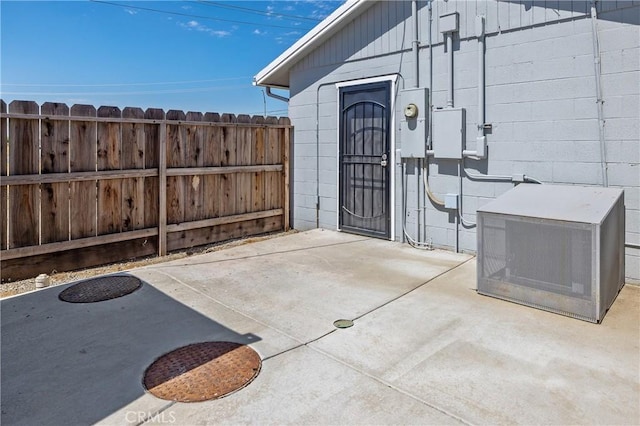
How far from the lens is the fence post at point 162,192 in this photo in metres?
5.25

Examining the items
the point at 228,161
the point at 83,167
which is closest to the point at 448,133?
the point at 228,161

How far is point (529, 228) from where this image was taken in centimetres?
327

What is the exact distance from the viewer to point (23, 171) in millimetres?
4230

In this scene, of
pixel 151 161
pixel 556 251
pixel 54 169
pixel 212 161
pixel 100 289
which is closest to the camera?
pixel 556 251

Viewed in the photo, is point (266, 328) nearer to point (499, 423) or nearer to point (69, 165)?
point (499, 423)

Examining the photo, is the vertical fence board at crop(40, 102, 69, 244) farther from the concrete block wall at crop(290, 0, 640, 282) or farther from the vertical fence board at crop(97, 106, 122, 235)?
the concrete block wall at crop(290, 0, 640, 282)

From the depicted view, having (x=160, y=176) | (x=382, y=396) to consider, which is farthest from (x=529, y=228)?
(x=160, y=176)

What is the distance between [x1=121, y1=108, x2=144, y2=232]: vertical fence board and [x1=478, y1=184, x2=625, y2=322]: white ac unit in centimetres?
400

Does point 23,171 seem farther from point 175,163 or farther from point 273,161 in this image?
point 273,161

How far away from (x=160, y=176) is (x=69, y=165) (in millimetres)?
1025

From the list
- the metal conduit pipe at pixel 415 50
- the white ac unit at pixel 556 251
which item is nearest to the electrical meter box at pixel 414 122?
the metal conduit pipe at pixel 415 50

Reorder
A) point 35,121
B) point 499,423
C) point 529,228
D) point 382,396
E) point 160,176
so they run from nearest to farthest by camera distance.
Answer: point 499,423 < point 382,396 < point 529,228 < point 35,121 < point 160,176

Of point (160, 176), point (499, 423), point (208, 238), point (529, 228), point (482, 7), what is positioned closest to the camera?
point (499, 423)

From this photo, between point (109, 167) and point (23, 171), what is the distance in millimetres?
856
